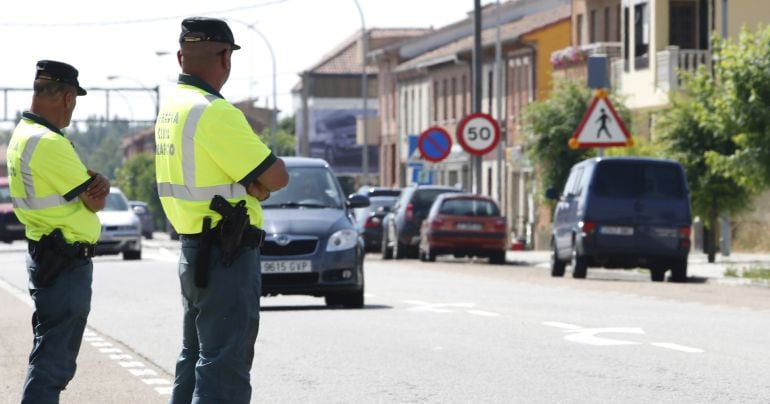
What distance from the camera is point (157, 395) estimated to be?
1241 centimetres

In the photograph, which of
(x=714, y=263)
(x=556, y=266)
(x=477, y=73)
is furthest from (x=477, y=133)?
(x=556, y=266)

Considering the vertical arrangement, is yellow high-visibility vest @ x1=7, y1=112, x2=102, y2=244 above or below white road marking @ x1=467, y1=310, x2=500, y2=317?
above

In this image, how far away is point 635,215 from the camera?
3091 cm

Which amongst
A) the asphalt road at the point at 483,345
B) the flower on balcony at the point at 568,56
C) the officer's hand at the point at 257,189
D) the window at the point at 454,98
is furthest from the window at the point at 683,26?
the officer's hand at the point at 257,189

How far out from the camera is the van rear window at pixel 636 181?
1222 inches

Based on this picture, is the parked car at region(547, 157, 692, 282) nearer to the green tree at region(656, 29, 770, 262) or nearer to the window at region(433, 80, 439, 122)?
the green tree at region(656, 29, 770, 262)

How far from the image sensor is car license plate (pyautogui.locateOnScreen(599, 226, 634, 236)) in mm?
30859

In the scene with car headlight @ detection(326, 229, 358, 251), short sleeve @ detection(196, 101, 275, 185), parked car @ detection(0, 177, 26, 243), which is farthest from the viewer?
parked car @ detection(0, 177, 26, 243)

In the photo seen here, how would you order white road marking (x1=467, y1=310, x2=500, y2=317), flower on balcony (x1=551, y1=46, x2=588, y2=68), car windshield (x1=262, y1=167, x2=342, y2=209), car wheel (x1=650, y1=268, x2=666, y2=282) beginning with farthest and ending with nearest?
1. flower on balcony (x1=551, y1=46, x2=588, y2=68)
2. car wheel (x1=650, y1=268, x2=666, y2=282)
3. car windshield (x1=262, y1=167, x2=342, y2=209)
4. white road marking (x1=467, y1=310, x2=500, y2=317)

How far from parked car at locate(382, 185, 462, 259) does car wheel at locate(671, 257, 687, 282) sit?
45.2 feet

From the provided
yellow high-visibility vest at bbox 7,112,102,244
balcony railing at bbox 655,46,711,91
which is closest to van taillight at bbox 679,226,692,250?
balcony railing at bbox 655,46,711,91

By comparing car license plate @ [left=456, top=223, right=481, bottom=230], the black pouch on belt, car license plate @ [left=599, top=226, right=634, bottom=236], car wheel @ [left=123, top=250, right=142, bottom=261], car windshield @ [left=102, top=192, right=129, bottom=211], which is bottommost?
car wheel @ [left=123, top=250, right=142, bottom=261]

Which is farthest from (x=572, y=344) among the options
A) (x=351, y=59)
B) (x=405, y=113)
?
(x=351, y=59)

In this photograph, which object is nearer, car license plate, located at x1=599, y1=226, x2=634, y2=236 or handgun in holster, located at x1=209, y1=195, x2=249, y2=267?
handgun in holster, located at x1=209, y1=195, x2=249, y2=267
